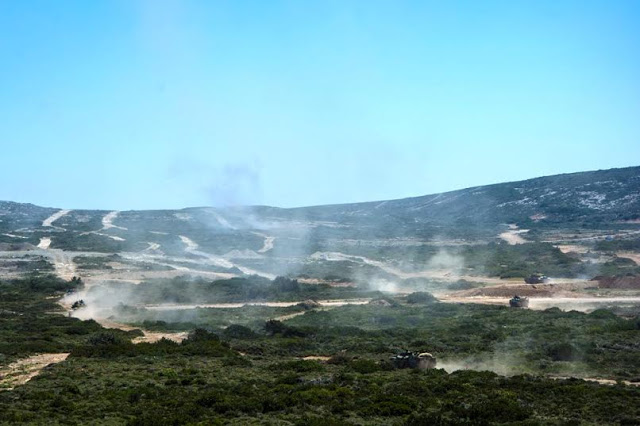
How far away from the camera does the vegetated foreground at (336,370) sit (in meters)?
15.8

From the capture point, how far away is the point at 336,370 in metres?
22.5

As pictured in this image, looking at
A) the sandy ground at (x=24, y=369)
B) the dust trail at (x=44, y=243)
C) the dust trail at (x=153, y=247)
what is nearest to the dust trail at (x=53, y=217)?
the dust trail at (x=44, y=243)

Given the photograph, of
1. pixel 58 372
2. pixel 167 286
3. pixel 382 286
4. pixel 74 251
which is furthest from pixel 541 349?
pixel 74 251

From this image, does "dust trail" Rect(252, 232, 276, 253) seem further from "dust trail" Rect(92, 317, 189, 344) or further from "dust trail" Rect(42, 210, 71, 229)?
"dust trail" Rect(92, 317, 189, 344)

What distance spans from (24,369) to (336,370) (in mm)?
11545

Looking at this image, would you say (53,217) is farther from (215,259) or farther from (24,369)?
(24,369)

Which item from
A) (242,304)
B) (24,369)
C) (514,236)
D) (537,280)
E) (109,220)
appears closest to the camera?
(24,369)

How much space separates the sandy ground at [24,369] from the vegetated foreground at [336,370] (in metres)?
0.52

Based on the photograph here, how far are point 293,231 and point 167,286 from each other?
62.6 metres

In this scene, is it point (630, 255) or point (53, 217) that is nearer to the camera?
point (630, 255)

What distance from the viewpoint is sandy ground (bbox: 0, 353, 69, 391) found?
65.6 ft

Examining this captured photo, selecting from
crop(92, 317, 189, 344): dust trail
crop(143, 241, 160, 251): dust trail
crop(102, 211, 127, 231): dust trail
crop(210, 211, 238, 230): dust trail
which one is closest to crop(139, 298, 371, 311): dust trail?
crop(92, 317, 189, 344): dust trail

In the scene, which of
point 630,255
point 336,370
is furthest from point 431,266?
point 336,370

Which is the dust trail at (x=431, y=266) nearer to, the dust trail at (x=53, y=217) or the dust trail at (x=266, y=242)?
the dust trail at (x=266, y=242)
